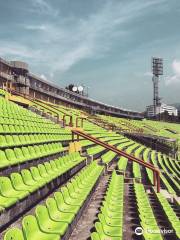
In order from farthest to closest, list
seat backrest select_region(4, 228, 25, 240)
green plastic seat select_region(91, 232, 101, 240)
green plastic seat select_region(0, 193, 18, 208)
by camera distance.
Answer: green plastic seat select_region(0, 193, 18, 208) < green plastic seat select_region(91, 232, 101, 240) < seat backrest select_region(4, 228, 25, 240)

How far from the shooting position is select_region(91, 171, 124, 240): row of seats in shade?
13.7ft

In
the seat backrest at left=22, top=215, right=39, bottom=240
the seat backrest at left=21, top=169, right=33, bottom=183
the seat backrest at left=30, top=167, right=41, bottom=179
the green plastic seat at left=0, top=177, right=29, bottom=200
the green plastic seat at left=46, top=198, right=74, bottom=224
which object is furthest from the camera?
the seat backrest at left=30, top=167, right=41, bottom=179

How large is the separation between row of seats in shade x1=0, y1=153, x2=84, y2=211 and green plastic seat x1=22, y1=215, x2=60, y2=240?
0.46 m

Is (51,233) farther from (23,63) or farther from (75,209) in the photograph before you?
(23,63)

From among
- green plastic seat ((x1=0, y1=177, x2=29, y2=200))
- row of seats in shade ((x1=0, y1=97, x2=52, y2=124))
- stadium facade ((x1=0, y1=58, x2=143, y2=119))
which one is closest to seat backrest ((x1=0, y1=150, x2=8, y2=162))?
green plastic seat ((x1=0, y1=177, x2=29, y2=200))

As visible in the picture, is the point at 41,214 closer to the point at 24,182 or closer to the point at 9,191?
the point at 9,191

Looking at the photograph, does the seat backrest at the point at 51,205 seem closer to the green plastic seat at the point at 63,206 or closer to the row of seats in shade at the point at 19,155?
the green plastic seat at the point at 63,206

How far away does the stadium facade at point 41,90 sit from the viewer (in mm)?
29819

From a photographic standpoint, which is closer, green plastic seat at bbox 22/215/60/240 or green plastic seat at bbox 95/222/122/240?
green plastic seat at bbox 22/215/60/240

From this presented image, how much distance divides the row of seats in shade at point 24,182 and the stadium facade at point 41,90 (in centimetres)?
1269

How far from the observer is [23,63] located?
32.6m

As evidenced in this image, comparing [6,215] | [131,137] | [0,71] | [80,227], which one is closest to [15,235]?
[6,215]

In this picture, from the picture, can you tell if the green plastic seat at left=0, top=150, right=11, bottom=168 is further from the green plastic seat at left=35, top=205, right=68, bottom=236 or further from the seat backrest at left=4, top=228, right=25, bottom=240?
the seat backrest at left=4, top=228, right=25, bottom=240

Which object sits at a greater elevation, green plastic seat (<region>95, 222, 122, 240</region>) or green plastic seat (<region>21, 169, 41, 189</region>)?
green plastic seat (<region>21, 169, 41, 189</region>)
